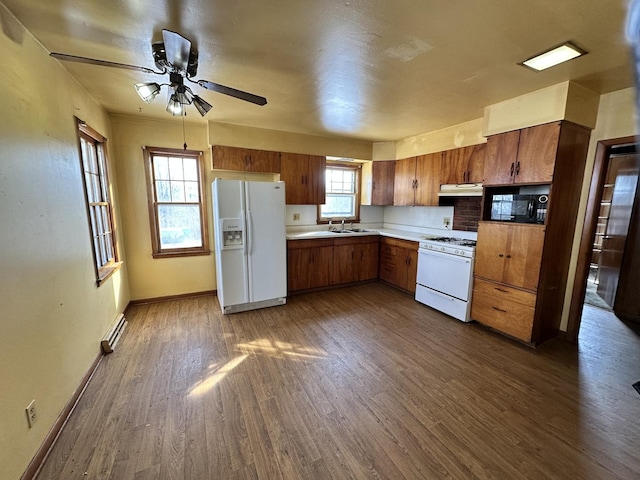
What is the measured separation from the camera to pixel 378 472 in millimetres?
1472

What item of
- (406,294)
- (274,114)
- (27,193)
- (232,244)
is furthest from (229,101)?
(406,294)

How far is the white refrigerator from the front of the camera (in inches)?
131

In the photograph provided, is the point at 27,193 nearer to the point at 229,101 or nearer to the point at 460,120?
the point at 229,101

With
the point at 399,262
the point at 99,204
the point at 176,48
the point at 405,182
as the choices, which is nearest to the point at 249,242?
the point at 99,204

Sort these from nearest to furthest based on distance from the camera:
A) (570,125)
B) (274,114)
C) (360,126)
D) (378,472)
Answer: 1. (378,472)
2. (570,125)
3. (274,114)
4. (360,126)

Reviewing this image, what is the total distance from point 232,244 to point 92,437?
2.11 meters

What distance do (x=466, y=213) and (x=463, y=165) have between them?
738mm

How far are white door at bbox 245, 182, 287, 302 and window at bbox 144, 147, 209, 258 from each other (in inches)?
38.0

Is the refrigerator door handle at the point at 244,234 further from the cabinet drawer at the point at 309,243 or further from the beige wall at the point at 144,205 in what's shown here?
the beige wall at the point at 144,205

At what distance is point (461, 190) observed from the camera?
3.63m

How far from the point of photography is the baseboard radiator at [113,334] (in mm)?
2518

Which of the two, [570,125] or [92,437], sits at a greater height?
[570,125]

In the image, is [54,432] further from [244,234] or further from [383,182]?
[383,182]

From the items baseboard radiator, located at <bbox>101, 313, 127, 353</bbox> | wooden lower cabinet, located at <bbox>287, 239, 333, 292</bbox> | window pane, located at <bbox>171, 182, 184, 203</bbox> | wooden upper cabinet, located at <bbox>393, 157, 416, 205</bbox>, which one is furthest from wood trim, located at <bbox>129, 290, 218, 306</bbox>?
wooden upper cabinet, located at <bbox>393, 157, 416, 205</bbox>
